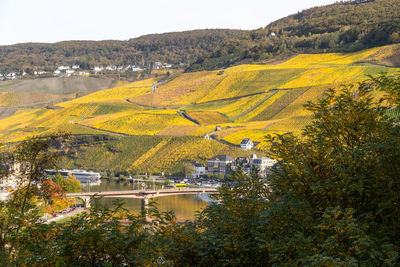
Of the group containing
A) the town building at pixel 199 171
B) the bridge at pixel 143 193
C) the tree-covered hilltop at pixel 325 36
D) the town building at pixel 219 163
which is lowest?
the town building at pixel 199 171

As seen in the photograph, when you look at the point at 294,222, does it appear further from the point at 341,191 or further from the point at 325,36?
the point at 325,36

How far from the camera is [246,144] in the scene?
7581cm

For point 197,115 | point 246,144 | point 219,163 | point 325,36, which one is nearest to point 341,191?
point 219,163

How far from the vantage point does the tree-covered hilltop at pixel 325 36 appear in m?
114

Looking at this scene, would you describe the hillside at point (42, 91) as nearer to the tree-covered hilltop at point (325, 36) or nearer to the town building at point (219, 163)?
the tree-covered hilltop at point (325, 36)

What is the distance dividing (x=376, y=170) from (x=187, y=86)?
116 m

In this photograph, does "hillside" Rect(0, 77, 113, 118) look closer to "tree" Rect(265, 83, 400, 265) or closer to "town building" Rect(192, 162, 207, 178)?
"town building" Rect(192, 162, 207, 178)

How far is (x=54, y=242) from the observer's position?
379 inches

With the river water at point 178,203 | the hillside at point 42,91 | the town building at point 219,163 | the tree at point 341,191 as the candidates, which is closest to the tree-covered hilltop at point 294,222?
the tree at point 341,191

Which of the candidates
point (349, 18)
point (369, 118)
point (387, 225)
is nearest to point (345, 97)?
point (369, 118)

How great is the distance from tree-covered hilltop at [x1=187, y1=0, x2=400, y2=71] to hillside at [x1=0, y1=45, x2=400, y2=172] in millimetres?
5910

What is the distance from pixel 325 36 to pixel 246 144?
64.1 m

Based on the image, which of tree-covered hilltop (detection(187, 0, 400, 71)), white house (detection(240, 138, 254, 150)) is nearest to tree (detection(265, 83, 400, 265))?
white house (detection(240, 138, 254, 150))

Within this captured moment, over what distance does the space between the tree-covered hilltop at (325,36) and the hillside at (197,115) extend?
19.4 feet
